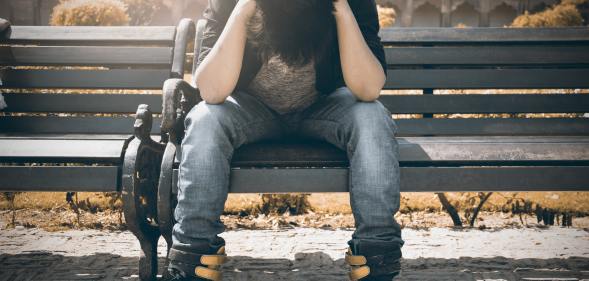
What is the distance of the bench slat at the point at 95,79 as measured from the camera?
3316mm

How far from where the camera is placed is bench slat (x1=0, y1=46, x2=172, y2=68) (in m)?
3.34

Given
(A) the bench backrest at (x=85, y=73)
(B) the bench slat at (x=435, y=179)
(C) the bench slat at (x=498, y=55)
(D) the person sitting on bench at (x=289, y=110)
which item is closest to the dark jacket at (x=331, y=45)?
(D) the person sitting on bench at (x=289, y=110)

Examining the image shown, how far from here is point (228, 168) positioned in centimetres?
227

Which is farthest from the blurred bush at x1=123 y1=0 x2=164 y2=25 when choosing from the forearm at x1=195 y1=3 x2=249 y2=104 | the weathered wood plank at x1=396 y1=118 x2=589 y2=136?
the forearm at x1=195 y1=3 x2=249 y2=104

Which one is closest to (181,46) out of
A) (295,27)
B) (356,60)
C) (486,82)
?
(295,27)

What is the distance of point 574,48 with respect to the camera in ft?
10.8

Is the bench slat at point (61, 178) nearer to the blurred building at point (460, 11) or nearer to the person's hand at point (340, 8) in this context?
the person's hand at point (340, 8)

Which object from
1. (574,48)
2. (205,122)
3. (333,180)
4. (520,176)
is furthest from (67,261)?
(574,48)

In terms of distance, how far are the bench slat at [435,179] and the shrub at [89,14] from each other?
474cm

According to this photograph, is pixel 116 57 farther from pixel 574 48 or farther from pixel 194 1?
pixel 194 1

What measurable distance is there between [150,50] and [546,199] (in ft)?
8.98

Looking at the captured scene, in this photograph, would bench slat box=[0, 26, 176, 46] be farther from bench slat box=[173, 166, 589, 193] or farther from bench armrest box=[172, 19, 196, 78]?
bench slat box=[173, 166, 589, 193]

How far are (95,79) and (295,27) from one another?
1.46 meters

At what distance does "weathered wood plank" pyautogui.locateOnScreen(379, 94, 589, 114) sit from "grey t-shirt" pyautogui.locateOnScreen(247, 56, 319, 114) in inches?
31.5
